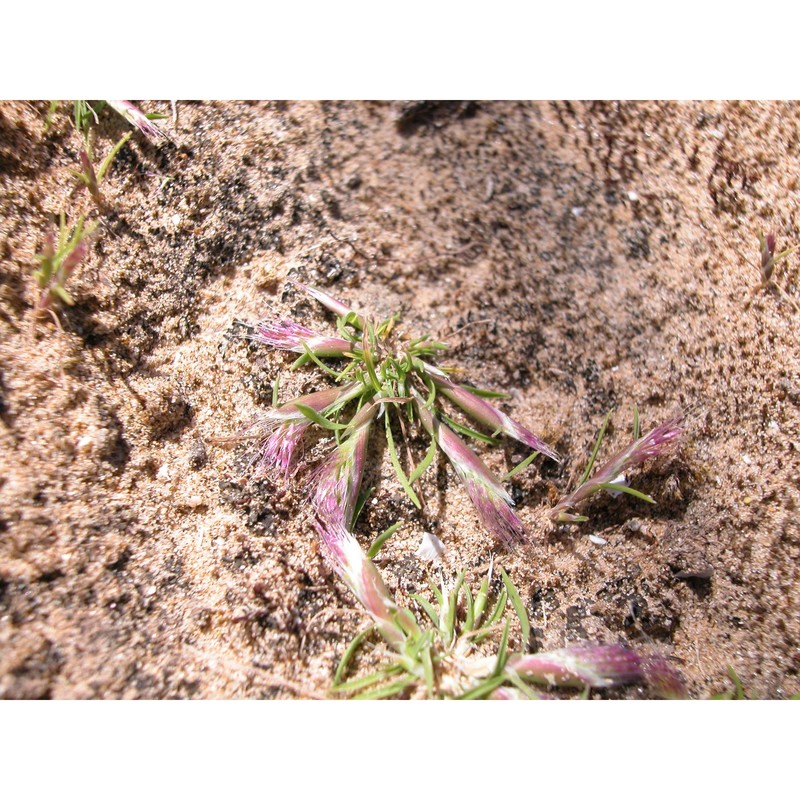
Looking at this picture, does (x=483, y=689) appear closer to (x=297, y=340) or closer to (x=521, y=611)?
(x=521, y=611)

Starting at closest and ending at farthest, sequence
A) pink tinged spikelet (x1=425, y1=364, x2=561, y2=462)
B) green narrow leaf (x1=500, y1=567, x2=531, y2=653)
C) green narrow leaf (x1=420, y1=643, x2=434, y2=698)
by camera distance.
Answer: green narrow leaf (x1=420, y1=643, x2=434, y2=698) → green narrow leaf (x1=500, y1=567, x2=531, y2=653) → pink tinged spikelet (x1=425, y1=364, x2=561, y2=462)

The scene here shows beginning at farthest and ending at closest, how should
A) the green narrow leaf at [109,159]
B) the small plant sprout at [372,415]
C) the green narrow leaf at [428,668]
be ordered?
the green narrow leaf at [109,159]
the small plant sprout at [372,415]
the green narrow leaf at [428,668]

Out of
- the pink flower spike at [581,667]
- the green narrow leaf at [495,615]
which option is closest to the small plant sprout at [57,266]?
the green narrow leaf at [495,615]

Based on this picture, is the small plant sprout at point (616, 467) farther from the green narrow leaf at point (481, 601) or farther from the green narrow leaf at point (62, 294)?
the green narrow leaf at point (62, 294)

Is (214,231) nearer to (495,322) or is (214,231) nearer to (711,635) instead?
(495,322)

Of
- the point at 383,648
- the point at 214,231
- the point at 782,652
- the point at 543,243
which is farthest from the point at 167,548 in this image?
the point at 782,652

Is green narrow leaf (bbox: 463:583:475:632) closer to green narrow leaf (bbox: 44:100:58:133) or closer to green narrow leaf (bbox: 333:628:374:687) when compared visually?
green narrow leaf (bbox: 333:628:374:687)

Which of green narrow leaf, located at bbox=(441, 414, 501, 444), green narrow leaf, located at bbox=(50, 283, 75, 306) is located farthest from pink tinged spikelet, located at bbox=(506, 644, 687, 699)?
green narrow leaf, located at bbox=(50, 283, 75, 306)
